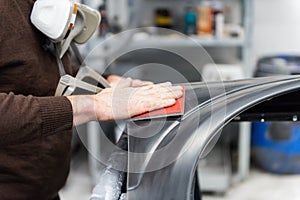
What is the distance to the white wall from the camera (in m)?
2.98

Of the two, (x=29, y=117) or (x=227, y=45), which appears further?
(x=227, y=45)

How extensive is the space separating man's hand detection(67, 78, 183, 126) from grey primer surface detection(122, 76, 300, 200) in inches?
1.3

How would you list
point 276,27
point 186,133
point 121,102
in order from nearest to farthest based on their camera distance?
point 186,133
point 121,102
point 276,27

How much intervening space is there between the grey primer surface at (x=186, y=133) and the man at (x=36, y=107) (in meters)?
0.05

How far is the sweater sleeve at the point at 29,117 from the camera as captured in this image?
0.90 meters

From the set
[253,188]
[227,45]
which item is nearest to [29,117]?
[227,45]

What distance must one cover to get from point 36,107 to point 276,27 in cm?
245

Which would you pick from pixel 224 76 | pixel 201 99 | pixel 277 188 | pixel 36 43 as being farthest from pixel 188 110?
pixel 277 188

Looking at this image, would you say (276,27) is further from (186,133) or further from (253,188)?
(186,133)

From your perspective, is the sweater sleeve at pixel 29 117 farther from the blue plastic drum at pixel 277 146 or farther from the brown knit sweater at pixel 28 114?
the blue plastic drum at pixel 277 146

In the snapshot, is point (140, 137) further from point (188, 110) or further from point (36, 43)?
point (36, 43)

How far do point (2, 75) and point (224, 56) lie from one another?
85.3 inches

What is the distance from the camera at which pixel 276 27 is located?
3.03 meters

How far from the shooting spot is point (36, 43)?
1100mm
